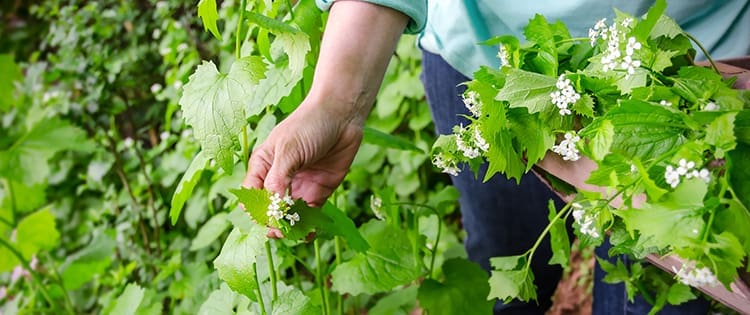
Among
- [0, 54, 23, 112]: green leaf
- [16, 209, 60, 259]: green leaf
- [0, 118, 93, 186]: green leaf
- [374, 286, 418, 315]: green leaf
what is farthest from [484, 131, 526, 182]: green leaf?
[0, 54, 23, 112]: green leaf

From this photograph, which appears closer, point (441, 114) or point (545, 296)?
point (441, 114)

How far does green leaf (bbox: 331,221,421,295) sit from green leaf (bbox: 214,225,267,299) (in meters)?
0.28

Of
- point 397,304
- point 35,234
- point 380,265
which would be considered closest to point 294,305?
point 380,265

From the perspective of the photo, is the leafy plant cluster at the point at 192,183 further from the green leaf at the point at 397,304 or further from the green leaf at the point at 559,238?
the green leaf at the point at 559,238

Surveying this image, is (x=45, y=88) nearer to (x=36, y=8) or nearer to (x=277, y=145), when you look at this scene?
(x=36, y=8)

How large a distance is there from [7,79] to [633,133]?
2394 millimetres

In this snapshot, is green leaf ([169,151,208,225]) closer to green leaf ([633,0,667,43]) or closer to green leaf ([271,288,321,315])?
green leaf ([271,288,321,315])

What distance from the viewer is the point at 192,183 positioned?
866 mm

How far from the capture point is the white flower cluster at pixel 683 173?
0.49 metres

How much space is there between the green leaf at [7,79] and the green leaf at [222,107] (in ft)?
6.35

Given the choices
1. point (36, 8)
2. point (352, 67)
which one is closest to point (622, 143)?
point (352, 67)

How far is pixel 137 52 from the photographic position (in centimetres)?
222

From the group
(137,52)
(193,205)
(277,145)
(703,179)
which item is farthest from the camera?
(137,52)

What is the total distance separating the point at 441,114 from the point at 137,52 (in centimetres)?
137
